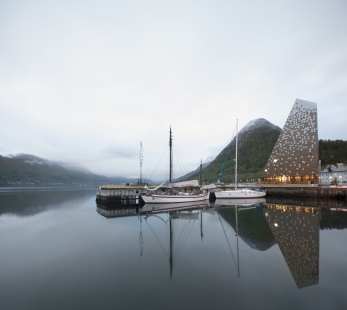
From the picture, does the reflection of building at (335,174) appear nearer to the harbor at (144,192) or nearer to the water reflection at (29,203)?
A: the harbor at (144,192)

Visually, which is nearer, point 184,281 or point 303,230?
point 184,281

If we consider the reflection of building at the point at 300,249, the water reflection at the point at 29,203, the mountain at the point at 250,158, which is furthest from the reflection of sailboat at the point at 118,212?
the mountain at the point at 250,158

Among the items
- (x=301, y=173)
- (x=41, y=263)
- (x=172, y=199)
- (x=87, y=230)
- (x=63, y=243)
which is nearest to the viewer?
(x=41, y=263)

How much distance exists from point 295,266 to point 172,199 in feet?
114

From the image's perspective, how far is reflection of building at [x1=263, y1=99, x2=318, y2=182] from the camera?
230ft

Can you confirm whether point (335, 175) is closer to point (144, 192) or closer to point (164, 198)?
point (164, 198)

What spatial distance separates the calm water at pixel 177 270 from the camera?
8.00m

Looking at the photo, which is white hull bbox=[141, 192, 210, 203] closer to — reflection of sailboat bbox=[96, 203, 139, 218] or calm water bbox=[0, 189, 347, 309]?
reflection of sailboat bbox=[96, 203, 139, 218]

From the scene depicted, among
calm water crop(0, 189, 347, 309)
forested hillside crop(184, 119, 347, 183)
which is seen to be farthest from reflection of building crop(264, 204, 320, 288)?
forested hillside crop(184, 119, 347, 183)

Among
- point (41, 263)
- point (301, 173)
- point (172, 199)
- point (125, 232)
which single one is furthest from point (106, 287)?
point (301, 173)

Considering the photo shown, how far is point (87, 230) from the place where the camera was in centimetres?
2234

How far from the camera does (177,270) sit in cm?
1112

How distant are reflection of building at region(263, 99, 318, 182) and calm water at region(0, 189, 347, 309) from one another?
59.3 metres

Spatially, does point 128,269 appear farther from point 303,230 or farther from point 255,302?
point 303,230
